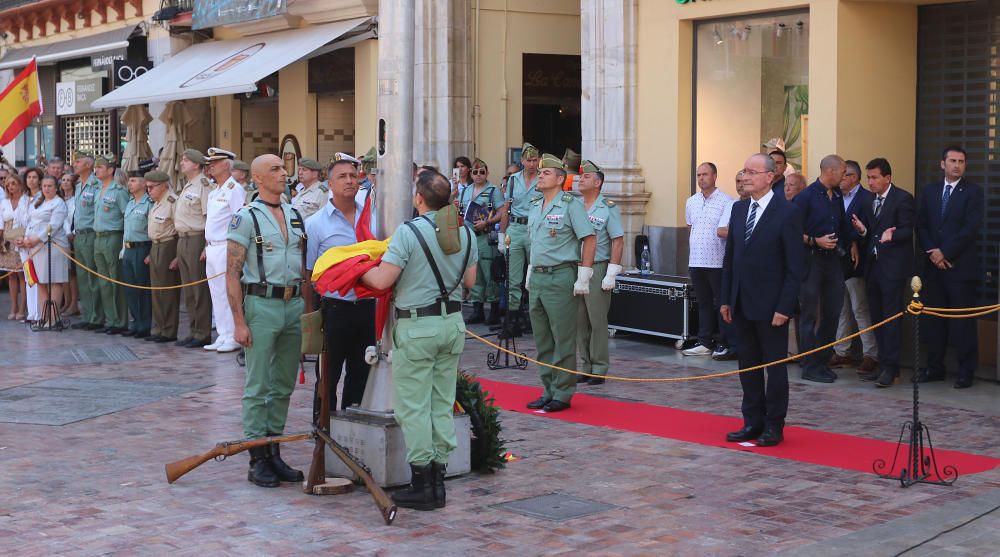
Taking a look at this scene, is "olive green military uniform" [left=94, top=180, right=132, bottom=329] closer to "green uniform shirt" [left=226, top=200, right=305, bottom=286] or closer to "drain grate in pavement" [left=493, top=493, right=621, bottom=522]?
"green uniform shirt" [left=226, top=200, right=305, bottom=286]

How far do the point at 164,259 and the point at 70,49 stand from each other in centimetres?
1368

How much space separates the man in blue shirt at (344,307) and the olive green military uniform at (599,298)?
9.14 feet

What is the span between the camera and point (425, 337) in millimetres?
7184

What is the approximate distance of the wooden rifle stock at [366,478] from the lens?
6.91 meters

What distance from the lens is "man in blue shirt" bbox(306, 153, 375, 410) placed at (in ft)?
27.5

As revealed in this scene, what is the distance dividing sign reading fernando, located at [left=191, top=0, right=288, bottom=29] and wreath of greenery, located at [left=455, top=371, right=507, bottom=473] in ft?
42.6

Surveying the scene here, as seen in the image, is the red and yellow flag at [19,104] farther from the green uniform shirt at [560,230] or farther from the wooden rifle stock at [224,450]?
the wooden rifle stock at [224,450]

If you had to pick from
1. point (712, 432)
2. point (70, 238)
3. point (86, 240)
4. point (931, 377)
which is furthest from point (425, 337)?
point (70, 238)

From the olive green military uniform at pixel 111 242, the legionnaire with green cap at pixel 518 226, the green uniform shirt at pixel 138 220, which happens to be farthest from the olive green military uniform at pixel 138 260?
the legionnaire with green cap at pixel 518 226

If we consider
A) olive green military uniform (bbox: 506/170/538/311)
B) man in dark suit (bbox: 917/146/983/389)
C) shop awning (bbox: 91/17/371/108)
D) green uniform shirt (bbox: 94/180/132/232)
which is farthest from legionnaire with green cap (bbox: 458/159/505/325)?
man in dark suit (bbox: 917/146/983/389)

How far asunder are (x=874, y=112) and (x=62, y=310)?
10731mm

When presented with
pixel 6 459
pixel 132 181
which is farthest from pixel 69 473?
pixel 132 181

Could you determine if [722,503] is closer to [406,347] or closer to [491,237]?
[406,347]

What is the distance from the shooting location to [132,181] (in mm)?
15141
